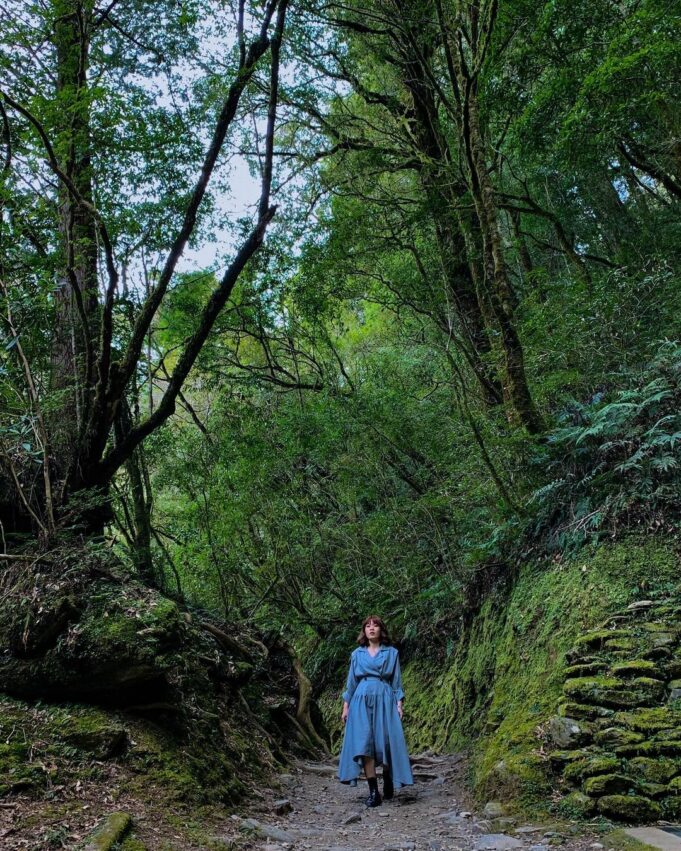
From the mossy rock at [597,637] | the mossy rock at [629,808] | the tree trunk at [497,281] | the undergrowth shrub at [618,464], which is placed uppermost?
the tree trunk at [497,281]

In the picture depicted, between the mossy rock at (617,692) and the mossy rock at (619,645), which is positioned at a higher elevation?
the mossy rock at (619,645)

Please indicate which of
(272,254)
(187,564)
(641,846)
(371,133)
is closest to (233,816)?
(641,846)

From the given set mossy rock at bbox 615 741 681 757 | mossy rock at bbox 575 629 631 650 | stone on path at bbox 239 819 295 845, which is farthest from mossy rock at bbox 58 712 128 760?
mossy rock at bbox 575 629 631 650

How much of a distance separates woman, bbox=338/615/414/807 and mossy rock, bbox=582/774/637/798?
232 cm

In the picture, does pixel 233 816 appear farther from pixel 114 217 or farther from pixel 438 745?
pixel 114 217

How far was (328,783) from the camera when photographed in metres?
6.72

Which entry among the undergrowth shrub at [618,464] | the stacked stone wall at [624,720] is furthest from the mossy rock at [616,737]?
the undergrowth shrub at [618,464]

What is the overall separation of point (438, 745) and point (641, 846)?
5.62m

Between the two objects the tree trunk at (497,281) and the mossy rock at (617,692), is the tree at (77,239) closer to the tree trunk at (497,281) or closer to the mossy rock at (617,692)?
the tree trunk at (497,281)

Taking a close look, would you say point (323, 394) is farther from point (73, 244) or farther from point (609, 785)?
point (609, 785)

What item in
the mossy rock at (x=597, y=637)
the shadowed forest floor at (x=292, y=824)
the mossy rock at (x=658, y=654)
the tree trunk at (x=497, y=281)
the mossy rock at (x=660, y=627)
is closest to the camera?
the shadowed forest floor at (x=292, y=824)

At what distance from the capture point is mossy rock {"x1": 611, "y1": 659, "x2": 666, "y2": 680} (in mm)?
3889

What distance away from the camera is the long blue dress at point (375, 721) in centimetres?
540

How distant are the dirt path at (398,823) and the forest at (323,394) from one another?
34 centimetres
